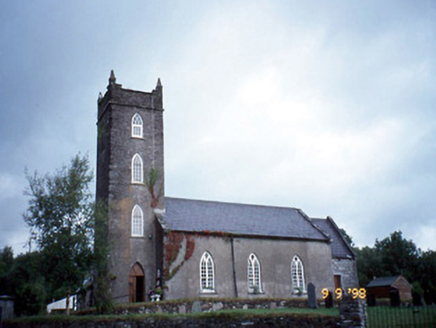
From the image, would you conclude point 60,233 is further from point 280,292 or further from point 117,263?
point 280,292

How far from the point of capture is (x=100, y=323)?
73.0 feet

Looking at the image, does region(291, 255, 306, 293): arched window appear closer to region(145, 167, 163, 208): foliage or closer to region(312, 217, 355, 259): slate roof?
region(312, 217, 355, 259): slate roof

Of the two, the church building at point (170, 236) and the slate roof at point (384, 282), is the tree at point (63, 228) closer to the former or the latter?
the church building at point (170, 236)

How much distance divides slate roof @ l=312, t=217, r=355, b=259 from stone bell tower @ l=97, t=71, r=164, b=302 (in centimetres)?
1818

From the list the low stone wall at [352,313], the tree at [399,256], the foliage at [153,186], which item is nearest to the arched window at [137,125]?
the foliage at [153,186]

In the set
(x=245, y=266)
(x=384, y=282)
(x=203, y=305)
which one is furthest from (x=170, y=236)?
(x=384, y=282)

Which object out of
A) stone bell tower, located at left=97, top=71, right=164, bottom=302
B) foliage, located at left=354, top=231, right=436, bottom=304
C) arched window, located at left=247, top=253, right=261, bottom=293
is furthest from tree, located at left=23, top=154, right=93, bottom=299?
foliage, located at left=354, top=231, right=436, bottom=304

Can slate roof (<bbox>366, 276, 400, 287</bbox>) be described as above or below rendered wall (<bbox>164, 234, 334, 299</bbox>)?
below

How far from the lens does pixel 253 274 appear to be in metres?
36.5

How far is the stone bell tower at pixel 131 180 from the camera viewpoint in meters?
33.2

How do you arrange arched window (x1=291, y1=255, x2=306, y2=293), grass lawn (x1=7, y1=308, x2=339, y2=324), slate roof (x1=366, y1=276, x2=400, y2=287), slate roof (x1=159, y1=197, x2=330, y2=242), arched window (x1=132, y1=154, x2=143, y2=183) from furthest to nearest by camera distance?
slate roof (x1=366, y1=276, x2=400, y2=287) → arched window (x1=291, y1=255, x2=306, y2=293) → slate roof (x1=159, y1=197, x2=330, y2=242) → arched window (x1=132, y1=154, x2=143, y2=183) → grass lawn (x1=7, y1=308, x2=339, y2=324)

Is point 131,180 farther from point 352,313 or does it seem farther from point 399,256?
point 399,256

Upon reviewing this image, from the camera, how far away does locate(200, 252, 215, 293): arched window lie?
1341 inches

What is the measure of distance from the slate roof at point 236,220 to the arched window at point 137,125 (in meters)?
5.99
